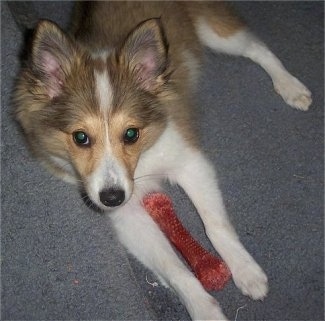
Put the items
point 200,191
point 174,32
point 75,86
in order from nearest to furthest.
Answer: point 75,86
point 200,191
point 174,32

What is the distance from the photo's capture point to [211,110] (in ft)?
12.2

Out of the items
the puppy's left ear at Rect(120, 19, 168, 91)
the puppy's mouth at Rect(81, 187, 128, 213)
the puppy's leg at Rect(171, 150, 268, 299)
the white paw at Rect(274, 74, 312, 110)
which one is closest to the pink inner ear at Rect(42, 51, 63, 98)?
the puppy's left ear at Rect(120, 19, 168, 91)

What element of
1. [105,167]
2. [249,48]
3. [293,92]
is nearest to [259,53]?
Result: [249,48]

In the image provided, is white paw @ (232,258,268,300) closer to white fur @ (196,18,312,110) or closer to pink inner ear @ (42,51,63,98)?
white fur @ (196,18,312,110)

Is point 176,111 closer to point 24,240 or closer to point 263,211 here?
point 263,211

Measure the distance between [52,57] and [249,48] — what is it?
5.73 ft

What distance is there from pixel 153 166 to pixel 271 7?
1871 millimetres

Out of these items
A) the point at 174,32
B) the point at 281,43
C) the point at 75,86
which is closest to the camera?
the point at 75,86

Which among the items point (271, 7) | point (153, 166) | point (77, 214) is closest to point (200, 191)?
point (153, 166)

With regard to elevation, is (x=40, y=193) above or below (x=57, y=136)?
below

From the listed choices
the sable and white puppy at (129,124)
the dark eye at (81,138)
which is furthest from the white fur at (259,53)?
the dark eye at (81,138)

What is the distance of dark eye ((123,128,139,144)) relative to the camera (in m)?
2.70

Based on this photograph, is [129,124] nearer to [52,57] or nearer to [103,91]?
[103,91]

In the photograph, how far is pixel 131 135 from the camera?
2721 millimetres
